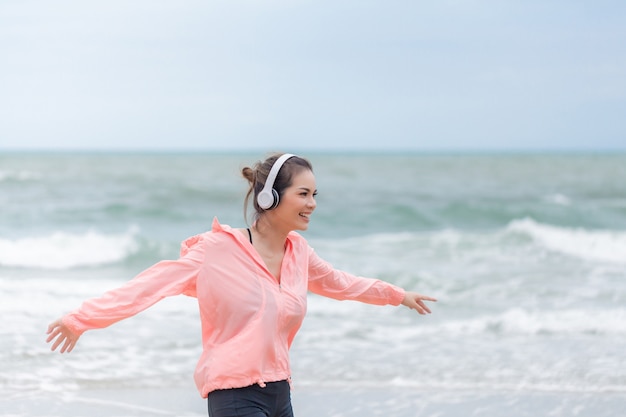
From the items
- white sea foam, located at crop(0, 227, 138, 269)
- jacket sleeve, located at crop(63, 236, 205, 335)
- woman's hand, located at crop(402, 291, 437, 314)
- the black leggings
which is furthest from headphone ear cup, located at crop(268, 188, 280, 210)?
white sea foam, located at crop(0, 227, 138, 269)

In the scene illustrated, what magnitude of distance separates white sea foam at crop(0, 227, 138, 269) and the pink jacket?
34.2ft

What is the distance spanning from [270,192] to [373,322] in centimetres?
595

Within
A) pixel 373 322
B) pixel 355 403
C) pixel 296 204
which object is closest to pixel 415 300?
pixel 296 204

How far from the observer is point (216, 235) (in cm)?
320

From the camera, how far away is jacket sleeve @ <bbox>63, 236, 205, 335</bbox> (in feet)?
9.98

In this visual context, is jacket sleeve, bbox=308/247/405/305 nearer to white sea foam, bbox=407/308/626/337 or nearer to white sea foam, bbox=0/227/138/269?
white sea foam, bbox=407/308/626/337

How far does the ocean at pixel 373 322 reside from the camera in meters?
6.13

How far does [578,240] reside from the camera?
1811 centimetres

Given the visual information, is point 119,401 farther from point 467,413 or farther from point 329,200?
point 329,200

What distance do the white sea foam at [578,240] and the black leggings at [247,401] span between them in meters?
12.7

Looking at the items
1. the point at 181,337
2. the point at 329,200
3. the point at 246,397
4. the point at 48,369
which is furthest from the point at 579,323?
the point at 329,200

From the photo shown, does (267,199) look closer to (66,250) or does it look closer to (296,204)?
(296,204)

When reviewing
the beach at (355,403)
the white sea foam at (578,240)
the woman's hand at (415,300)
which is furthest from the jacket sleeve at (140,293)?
the white sea foam at (578,240)

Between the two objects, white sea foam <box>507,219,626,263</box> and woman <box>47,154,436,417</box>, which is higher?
white sea foam <box>507,219,626,263</box>
